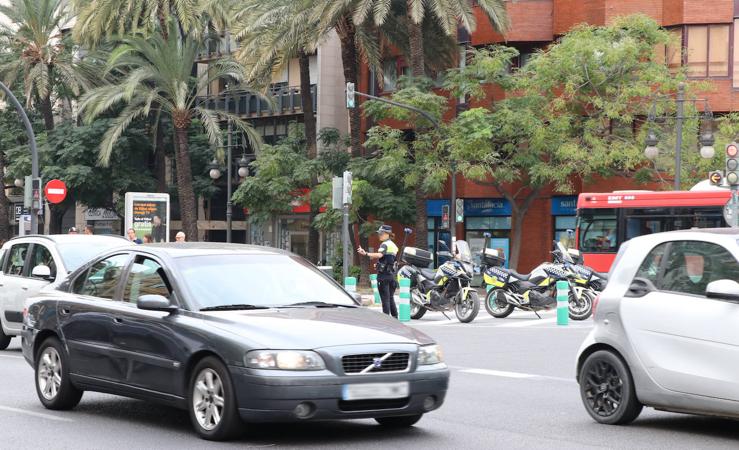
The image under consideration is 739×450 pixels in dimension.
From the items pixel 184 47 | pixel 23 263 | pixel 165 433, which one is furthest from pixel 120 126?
pixel 165 433

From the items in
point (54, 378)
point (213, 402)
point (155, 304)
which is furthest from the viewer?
point (54, 378)

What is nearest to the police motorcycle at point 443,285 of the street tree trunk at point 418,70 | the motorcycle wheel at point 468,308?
the motorcycle wheel at point 468,308

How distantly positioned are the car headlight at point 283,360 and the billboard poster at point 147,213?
29.3 metres

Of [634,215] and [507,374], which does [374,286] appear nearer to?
[634,215]

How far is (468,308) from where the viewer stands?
23.8 meters

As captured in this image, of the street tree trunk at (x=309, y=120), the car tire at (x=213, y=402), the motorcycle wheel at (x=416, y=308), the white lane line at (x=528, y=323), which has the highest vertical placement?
the street tree trunk at (x=309, y=120)

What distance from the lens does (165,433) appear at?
29.7 ft

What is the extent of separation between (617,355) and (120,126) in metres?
36.2

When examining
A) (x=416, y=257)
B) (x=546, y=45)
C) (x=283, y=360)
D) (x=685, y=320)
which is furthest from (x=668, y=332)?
(x=546, y=45)

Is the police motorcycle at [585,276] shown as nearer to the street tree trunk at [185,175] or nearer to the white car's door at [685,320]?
the white car's door at [685,320]

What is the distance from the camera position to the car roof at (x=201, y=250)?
376 inches

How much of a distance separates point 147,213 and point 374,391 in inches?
1206

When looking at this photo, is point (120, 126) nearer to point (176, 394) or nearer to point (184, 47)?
point (184, 47)

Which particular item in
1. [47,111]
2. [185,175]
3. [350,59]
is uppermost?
[350,59]
